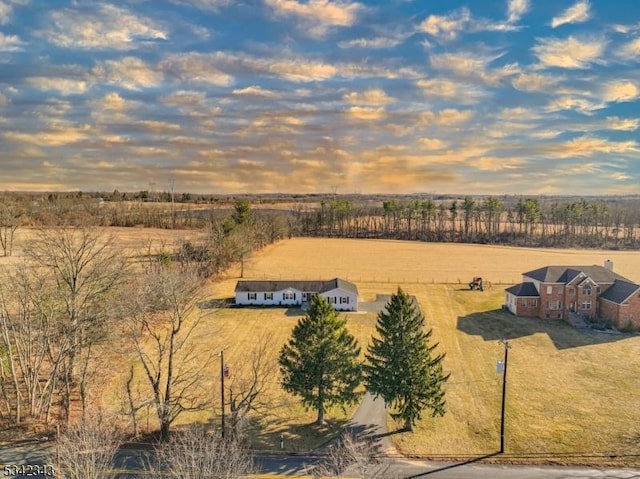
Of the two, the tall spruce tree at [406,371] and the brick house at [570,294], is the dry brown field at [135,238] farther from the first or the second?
the brick house at [570,294]

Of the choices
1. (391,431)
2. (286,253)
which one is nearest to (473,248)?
(286,253)

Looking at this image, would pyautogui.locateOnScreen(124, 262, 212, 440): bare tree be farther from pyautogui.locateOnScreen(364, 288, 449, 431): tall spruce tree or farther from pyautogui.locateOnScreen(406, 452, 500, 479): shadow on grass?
pyautogui.locateOnScreen(406, 452, 500, 479): shadow on grass

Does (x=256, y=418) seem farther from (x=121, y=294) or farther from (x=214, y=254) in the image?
(x=214, y=254)

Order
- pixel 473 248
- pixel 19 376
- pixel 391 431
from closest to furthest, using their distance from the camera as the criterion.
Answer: pixel 391 431, pixel 19 376, pixel 473 248

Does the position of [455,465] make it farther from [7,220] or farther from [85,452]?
[7,220]

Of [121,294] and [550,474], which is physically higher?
[121,294]

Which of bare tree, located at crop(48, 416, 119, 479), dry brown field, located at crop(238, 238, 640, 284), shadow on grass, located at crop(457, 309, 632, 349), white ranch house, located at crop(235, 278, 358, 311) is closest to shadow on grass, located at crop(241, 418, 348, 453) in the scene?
bare tree, located at crop(48, 416, 119, 479)
